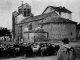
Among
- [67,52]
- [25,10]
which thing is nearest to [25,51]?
[67,52]

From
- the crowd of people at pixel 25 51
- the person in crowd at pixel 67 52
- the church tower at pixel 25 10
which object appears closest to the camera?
the person in crowd at pixel 67 52

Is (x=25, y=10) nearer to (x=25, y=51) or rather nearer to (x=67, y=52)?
(x=25, y=51)

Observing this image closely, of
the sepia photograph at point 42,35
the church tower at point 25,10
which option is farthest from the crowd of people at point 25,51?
the church tower at point 25,10

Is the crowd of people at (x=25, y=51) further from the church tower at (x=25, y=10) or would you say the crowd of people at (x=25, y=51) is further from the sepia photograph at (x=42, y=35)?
the church tower at (x=25, y=10)

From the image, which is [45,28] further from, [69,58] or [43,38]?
[69,58]

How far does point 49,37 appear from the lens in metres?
29.2

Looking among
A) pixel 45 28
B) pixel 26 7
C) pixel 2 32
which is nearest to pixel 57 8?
pixel 26 7

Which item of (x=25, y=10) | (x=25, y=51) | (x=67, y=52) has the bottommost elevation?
(x=25, y=51)

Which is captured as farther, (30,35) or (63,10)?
(63,10)

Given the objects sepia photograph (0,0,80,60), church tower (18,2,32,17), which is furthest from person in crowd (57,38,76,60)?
church tower (18,2,32,17)

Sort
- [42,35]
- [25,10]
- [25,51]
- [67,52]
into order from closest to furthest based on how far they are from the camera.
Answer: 1. [67,52]
2. [25,51]
3. [42,35]
4. [25,10]

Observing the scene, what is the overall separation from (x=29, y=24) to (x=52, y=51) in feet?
78.6

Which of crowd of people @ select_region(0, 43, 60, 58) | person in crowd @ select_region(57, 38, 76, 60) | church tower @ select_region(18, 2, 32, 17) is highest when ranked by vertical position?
church tower @ select_region(18, 2, 32, 17)

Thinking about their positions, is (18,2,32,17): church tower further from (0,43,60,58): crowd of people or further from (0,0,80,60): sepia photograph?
(0,43,60,58): crowd of people
